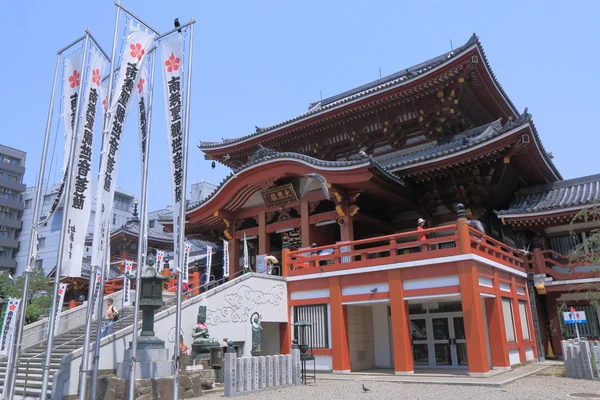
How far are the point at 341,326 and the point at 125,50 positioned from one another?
30.5 ft

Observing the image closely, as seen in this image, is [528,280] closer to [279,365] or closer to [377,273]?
[377,273]

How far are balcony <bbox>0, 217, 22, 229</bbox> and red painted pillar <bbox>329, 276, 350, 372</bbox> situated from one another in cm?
5324

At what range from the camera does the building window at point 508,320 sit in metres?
13.5

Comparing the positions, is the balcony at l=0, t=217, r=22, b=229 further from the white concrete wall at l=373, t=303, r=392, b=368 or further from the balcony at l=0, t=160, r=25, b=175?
the white concrete wall at l=373, t=303, r=392, b=368

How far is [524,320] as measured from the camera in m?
15.2

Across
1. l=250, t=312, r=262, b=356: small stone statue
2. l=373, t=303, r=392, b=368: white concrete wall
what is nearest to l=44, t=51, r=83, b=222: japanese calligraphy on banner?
l=250, t=312, r=262, b=356: small stone statue

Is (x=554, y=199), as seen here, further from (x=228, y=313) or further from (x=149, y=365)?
(x=149, y=365)

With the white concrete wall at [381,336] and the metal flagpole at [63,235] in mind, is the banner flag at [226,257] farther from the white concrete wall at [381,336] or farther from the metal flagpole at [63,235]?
the metal flagpole at [63,235]

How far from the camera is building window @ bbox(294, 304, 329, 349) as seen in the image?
46.1 ft

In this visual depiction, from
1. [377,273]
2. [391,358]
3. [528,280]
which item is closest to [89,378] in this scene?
[377,273]

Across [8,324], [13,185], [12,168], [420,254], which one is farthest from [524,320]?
[12,168]

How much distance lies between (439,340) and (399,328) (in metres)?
2.71

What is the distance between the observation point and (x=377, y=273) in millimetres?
13516

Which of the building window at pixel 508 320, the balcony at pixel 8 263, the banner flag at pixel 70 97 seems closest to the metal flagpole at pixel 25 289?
the banner flag at pixel 70 97
